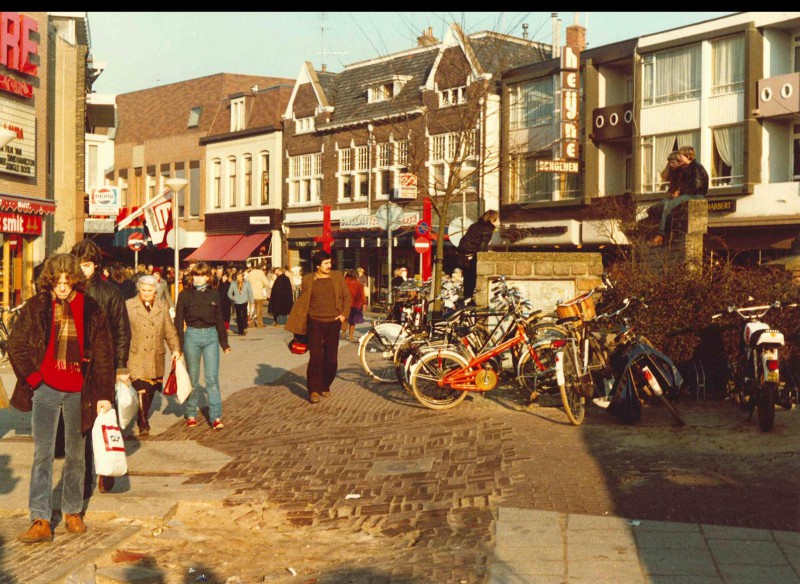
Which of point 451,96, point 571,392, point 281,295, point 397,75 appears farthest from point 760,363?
point 397,75

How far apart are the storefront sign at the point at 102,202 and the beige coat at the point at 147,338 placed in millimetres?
26251

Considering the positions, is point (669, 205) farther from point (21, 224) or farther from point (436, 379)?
point (21, 224)

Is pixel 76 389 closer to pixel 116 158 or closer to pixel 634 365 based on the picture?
pixel 634 365

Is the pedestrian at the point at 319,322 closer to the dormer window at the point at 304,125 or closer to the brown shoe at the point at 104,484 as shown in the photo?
the brown shoe at the point at 104,484

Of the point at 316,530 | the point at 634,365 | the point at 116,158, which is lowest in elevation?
the point at 316,530

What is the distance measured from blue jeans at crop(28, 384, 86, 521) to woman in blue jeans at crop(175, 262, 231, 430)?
13.5ft

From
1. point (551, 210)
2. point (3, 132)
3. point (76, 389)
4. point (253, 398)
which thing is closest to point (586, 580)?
point (76, 389)

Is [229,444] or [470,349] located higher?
[470,349]

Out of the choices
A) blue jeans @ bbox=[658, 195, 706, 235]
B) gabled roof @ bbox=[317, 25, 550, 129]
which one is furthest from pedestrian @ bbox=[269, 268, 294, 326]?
blue jeans @ bbox=[658, 195, 706, 235]

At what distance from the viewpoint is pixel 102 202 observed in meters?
35.5

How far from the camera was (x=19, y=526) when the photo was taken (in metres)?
6.84

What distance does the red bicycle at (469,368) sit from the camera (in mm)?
11031

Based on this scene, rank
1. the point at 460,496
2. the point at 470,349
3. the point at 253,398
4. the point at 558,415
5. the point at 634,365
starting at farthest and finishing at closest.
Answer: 1. the point at 253,398
2. the point at 470,349
3. the point at 558,415
4. the point at 634,365
5. the point at 460,496

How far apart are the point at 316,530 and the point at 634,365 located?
416 centimetres
